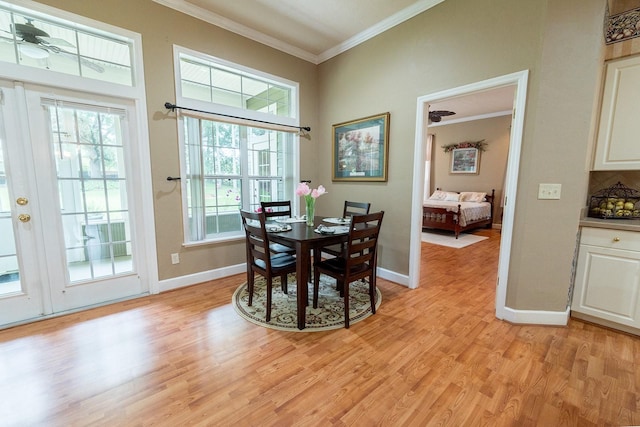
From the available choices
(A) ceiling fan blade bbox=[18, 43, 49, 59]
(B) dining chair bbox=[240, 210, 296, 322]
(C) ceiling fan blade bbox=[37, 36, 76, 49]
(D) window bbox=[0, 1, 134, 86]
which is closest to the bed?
(B) dining chair bbox=[240, 210, 296, 322]

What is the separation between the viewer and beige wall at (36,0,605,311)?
1991mm

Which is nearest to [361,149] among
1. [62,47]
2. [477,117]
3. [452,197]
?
[62,47]

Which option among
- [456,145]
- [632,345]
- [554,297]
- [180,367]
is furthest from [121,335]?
[456,145]

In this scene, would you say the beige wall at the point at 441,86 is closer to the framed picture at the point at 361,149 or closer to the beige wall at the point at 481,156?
the framed picture at the point at 361,149

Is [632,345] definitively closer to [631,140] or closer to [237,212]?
[631,140]

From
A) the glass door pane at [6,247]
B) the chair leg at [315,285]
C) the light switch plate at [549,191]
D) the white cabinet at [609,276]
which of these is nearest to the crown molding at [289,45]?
the light switch plate at [549,191]

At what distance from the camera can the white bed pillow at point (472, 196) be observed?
6562 mm

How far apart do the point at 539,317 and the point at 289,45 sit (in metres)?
4.06

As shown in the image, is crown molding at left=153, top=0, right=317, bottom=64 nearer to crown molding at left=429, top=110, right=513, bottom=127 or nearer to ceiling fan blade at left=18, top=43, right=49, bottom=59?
ceiling fan blade at left=18, top=43, right=49, bottom=59

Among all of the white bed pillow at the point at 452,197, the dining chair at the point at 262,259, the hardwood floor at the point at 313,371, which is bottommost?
the hardwood floor at the point at 313,371

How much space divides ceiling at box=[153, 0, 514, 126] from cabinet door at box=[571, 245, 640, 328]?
1.83m

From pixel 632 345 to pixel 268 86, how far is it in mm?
4341

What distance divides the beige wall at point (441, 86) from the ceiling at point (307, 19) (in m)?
0.10

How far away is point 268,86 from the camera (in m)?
3.54
